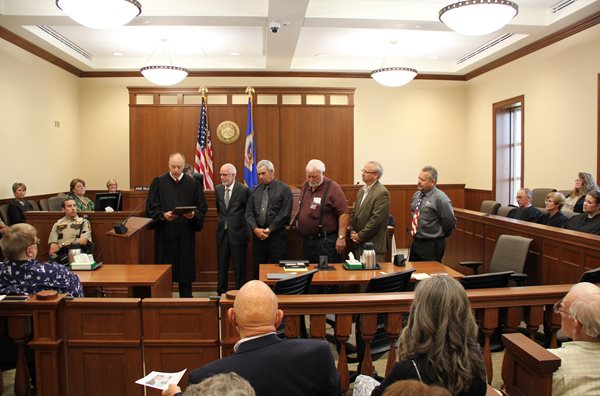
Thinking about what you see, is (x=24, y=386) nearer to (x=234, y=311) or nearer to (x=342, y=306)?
(x=234, y=311)

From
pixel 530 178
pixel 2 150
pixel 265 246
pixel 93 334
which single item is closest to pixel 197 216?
pixel 265 246

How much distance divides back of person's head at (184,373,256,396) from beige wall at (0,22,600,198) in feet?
23.4

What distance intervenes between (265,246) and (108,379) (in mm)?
2989

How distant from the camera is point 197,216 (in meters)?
5.12

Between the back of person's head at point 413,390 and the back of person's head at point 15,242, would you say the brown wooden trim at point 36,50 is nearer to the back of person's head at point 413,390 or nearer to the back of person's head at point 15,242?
the back of person's head at point 15,242

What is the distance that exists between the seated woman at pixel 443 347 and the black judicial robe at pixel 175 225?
12.5 ft

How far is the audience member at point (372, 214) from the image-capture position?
4.52 meters

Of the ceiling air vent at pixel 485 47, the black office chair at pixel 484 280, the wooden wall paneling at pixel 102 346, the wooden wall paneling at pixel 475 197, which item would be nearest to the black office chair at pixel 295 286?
the wooden wall paneling at pixel 102 346

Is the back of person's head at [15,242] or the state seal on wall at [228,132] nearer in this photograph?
the back of person's head at [15,242]

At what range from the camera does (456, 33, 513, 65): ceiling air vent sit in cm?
780

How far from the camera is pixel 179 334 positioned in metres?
2.23

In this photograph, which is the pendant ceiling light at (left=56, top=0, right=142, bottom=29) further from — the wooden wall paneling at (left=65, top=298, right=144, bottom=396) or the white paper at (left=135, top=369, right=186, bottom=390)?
the white paper at (left=135, top=369, right=186, bottom=390)

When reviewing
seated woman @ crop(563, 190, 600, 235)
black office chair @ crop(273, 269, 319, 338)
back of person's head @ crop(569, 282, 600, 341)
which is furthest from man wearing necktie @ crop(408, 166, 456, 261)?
back of person's head @ crop(569, 282, 600, 341)

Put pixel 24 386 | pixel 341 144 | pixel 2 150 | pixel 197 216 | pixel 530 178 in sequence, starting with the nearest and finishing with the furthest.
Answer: pixel 24 386 < pixel 197 216 < pixel 2 150 < pixel 530 178 < pixel 341 144
